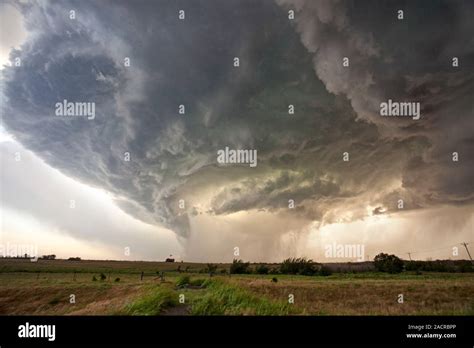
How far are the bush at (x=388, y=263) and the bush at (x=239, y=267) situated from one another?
3993 cm

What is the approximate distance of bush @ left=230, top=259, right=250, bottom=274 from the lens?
256ft

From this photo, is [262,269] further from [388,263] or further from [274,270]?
[388,263]

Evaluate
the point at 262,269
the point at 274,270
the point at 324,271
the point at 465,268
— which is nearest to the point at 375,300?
the point at 324,271

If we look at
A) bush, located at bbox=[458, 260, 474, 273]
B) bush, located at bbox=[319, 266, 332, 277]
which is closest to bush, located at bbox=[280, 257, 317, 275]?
bush, located at bbox=[319, 266, 332, 277]

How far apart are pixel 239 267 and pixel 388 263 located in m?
45.4

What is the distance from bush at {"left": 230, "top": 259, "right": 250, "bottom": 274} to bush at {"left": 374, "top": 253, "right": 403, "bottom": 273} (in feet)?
131

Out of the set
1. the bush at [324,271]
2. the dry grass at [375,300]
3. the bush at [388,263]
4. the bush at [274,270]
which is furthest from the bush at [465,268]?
the dry grass at [375,300]

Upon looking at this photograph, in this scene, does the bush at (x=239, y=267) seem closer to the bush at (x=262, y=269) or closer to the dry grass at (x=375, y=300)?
the bush at (x=262, y=269)

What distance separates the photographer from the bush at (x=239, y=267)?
78.1m

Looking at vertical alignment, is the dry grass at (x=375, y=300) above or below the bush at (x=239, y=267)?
above

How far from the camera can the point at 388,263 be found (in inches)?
3782

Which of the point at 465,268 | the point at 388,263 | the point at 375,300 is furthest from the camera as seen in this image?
the point at 388,263
